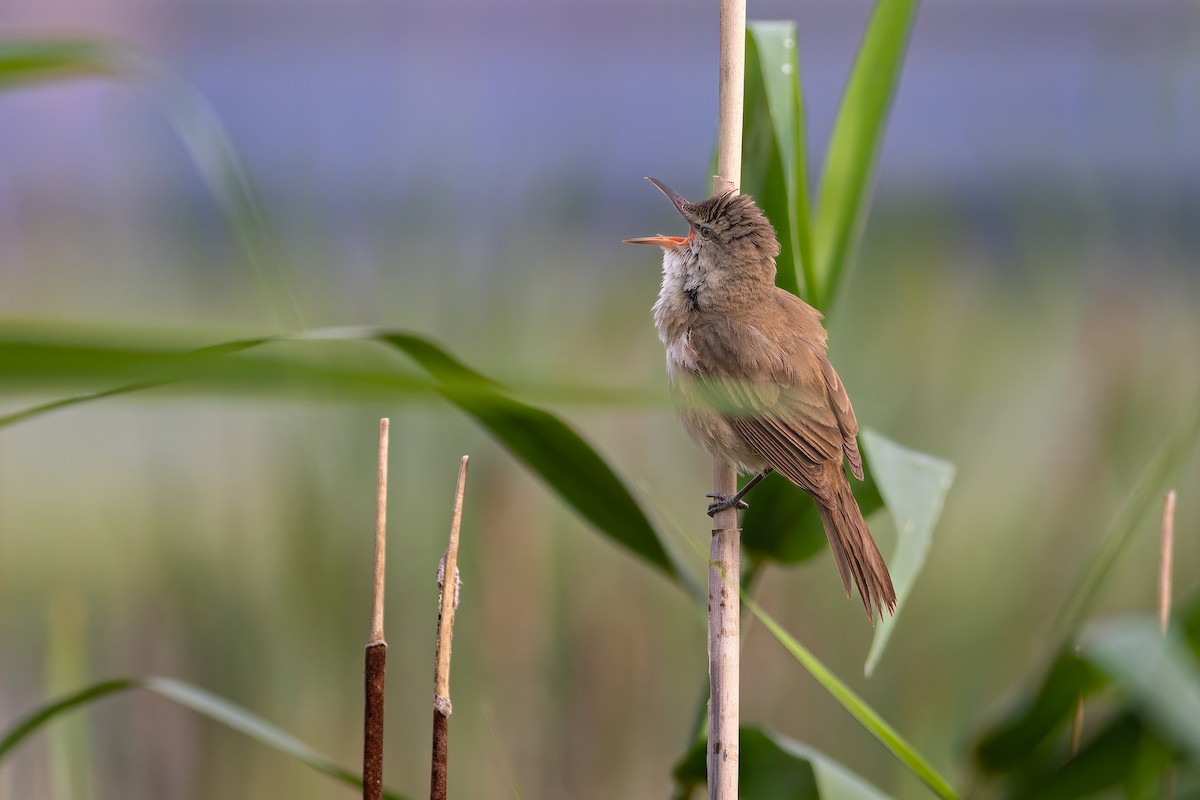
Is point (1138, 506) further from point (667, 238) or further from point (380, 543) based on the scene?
point (380, 543)

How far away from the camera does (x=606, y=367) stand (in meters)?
2.85

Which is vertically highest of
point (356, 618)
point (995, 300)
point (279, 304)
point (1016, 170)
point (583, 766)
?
point (1016, 170)

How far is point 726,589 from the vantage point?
1386mm

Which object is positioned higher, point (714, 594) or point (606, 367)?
point (606, 367)

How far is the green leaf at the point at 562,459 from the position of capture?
1.29m

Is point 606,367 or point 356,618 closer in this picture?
point 356,618

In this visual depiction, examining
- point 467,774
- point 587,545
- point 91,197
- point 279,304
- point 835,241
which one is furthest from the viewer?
point 91,197

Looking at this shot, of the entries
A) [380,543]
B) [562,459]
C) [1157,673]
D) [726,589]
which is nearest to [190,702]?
[380,543]

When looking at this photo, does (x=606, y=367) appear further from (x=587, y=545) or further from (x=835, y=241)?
(x=835, y=241)

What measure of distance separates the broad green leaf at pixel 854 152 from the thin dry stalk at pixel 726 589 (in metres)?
0.24

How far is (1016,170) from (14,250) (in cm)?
272

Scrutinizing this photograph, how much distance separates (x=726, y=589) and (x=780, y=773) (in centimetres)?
27

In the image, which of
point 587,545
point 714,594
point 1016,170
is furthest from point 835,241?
point 1016,170

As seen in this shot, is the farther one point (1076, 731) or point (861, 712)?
point (1076, 731)
